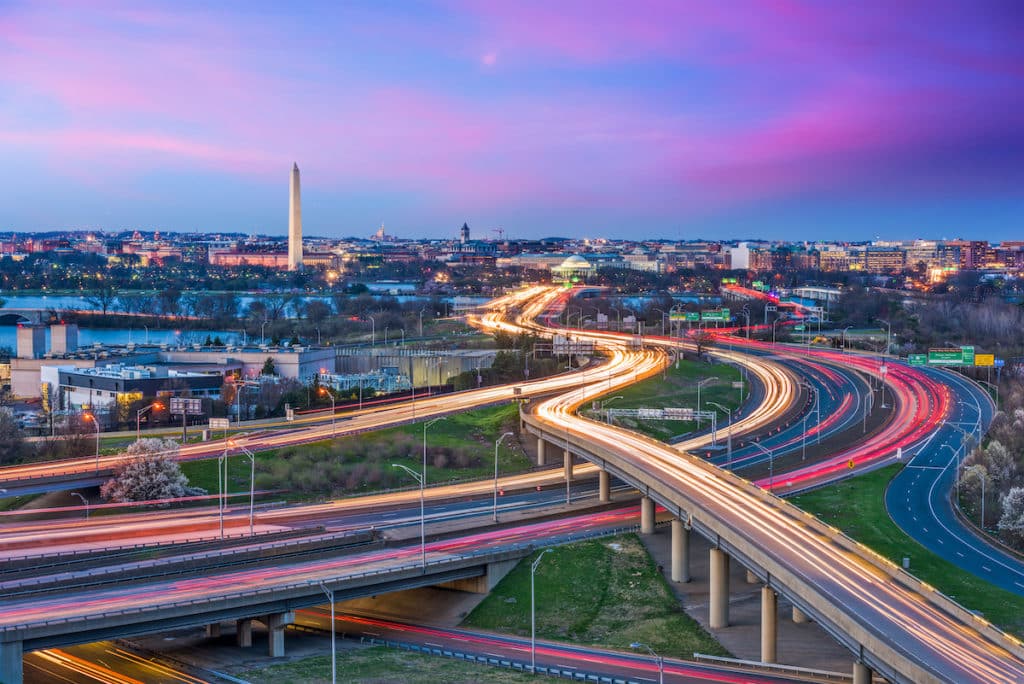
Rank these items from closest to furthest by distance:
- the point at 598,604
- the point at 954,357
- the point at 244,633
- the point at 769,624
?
1. the point at 769,624
2. the point at 244,633
3. the point at 598,604
4. the point at 954,357

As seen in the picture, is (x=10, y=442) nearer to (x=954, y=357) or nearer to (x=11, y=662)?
(x=11, y=662)

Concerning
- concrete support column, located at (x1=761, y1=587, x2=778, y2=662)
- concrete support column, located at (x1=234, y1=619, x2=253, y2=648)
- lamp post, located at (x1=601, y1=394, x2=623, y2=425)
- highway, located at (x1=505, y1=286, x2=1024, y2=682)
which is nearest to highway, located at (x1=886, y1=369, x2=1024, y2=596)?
highway, located at (x1=505, y1=286, x2=1024, y2=682)

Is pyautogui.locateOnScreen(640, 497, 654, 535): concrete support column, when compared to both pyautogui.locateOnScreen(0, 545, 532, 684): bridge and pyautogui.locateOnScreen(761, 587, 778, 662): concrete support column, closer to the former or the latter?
pyautogui.locateOnScreen(0, 545, 532, 684): bridge

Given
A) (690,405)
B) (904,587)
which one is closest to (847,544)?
(904,587)

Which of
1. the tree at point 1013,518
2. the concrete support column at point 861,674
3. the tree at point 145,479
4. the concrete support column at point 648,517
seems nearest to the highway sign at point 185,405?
the tree at point 145,479

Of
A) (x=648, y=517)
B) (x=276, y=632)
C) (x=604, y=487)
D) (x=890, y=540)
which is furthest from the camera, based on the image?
(x=604, y=487)

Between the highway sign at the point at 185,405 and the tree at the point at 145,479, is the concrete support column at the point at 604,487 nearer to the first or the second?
the tree at the point at 145,479

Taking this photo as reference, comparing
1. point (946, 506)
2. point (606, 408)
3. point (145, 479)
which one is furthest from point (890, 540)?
point (145, 479)
